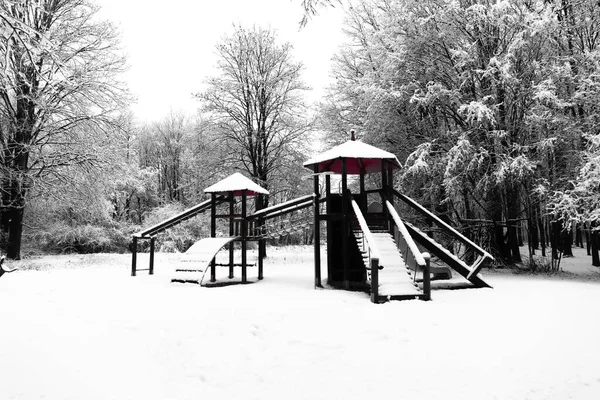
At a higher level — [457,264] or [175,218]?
[175,218]

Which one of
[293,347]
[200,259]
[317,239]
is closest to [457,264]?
[317,239]

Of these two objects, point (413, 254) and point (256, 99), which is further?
point (256, 99)

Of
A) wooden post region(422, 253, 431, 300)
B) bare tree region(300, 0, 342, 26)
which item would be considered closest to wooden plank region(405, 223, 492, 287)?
wooden post region(422, 253, 431, 300)

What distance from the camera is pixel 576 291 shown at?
9.42 metres

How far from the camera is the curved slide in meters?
9.99

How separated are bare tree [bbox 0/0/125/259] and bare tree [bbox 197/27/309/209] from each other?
492 centimetres

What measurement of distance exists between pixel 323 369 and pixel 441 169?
Answer: 10.4 metres

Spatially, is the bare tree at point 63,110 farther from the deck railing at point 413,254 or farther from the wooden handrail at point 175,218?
the deck railing at point 413,254

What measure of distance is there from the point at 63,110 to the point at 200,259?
32.9 feet

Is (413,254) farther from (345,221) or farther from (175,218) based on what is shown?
(175,218)

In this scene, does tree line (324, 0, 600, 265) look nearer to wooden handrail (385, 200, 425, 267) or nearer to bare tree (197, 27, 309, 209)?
wooden handrail (385, 200, 425, 267)

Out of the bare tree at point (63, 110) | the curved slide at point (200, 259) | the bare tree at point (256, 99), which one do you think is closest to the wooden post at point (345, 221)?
the curved slide at point (200, 259)

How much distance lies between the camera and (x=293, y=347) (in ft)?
16.8

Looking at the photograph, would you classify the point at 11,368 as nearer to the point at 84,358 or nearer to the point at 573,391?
the point at 84,358
